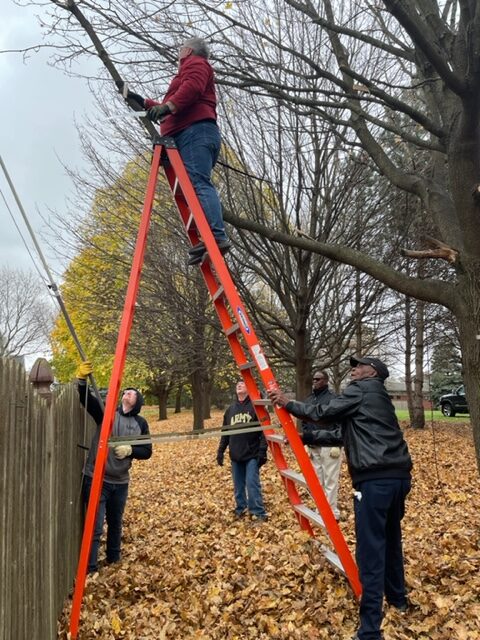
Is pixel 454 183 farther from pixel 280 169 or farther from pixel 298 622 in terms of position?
pixel 280 169

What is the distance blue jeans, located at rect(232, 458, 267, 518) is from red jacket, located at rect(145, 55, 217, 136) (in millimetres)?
4537

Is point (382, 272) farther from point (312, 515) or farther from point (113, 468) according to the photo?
point (113, 468)

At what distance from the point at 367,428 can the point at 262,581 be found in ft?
6.11

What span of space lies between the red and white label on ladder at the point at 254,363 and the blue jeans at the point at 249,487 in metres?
1.95

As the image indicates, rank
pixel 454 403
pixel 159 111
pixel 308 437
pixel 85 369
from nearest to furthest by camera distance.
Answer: pixel 159 111, pixel 85 369, pixel 308 437, pixel 454 403

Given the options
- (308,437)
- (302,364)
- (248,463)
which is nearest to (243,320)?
(308,437)

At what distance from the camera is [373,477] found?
382 cm

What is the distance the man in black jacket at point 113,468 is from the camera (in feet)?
17.4

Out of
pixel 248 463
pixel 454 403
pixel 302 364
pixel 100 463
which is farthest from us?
pixel 454 403

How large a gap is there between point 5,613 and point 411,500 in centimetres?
647

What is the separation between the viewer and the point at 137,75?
8086 mm

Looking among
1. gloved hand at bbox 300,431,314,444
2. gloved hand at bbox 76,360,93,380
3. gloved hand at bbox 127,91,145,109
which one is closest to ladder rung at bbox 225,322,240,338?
gloved hand at bbox 300,431,314,444

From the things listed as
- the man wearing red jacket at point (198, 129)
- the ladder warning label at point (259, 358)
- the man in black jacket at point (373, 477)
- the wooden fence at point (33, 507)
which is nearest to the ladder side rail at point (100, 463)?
the wooden fence at point (33, 507)

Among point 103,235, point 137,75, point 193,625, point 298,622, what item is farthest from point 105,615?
point 103,235
